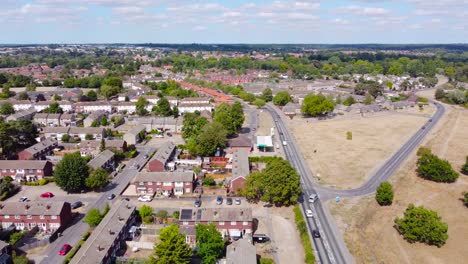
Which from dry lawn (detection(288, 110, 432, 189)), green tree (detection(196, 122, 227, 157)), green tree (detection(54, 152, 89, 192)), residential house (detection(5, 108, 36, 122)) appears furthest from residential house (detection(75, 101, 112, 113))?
green tree (detection(54, 152, 89, 192))

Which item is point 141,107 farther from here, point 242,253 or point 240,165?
point 242,253

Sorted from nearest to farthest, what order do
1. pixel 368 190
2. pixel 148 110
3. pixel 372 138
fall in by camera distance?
pixel 368 190
pixel 372 138
pixel 148 110

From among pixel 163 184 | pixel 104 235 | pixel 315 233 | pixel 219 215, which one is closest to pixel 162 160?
pixel 163 184

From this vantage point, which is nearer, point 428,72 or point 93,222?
point 93,222

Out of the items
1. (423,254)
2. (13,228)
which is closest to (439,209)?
(423,254)

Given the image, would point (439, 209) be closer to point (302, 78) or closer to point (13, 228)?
point (13, 228)

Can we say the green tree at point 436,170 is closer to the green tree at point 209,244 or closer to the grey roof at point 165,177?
the grey roof at point 165,177
